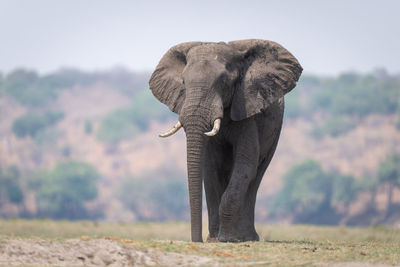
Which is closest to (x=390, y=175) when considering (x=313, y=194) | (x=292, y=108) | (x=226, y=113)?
(x=313, y=194)

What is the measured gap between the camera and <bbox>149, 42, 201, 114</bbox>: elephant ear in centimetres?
1442

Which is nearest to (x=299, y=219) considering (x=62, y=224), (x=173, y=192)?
(x=173, y=192)

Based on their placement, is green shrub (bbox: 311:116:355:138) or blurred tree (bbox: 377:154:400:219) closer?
blurred tree (bbox: 377:154:400:219)

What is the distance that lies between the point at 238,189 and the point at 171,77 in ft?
7.83

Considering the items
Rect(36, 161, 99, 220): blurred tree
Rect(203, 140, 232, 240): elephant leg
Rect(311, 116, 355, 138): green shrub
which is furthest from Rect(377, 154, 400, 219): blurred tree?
Rect(203, 140, 232, 240): elephant leg

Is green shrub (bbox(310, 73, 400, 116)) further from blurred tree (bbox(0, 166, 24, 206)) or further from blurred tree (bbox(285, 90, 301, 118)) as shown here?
blurred tree (bbox(0, 166, 24, 206))

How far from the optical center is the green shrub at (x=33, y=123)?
432 feet

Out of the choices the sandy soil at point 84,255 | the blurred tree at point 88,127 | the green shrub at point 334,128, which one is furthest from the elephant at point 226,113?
the blurred tree at point 88,127

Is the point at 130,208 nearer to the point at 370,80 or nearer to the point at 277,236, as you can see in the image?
the point at 370,80

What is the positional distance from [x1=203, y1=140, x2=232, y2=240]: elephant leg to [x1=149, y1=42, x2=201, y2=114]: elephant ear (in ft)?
3.50

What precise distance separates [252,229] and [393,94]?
121 meters

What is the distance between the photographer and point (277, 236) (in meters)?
28.7

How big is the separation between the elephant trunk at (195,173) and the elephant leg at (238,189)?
1.01m

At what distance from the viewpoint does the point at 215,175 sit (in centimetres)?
1508
